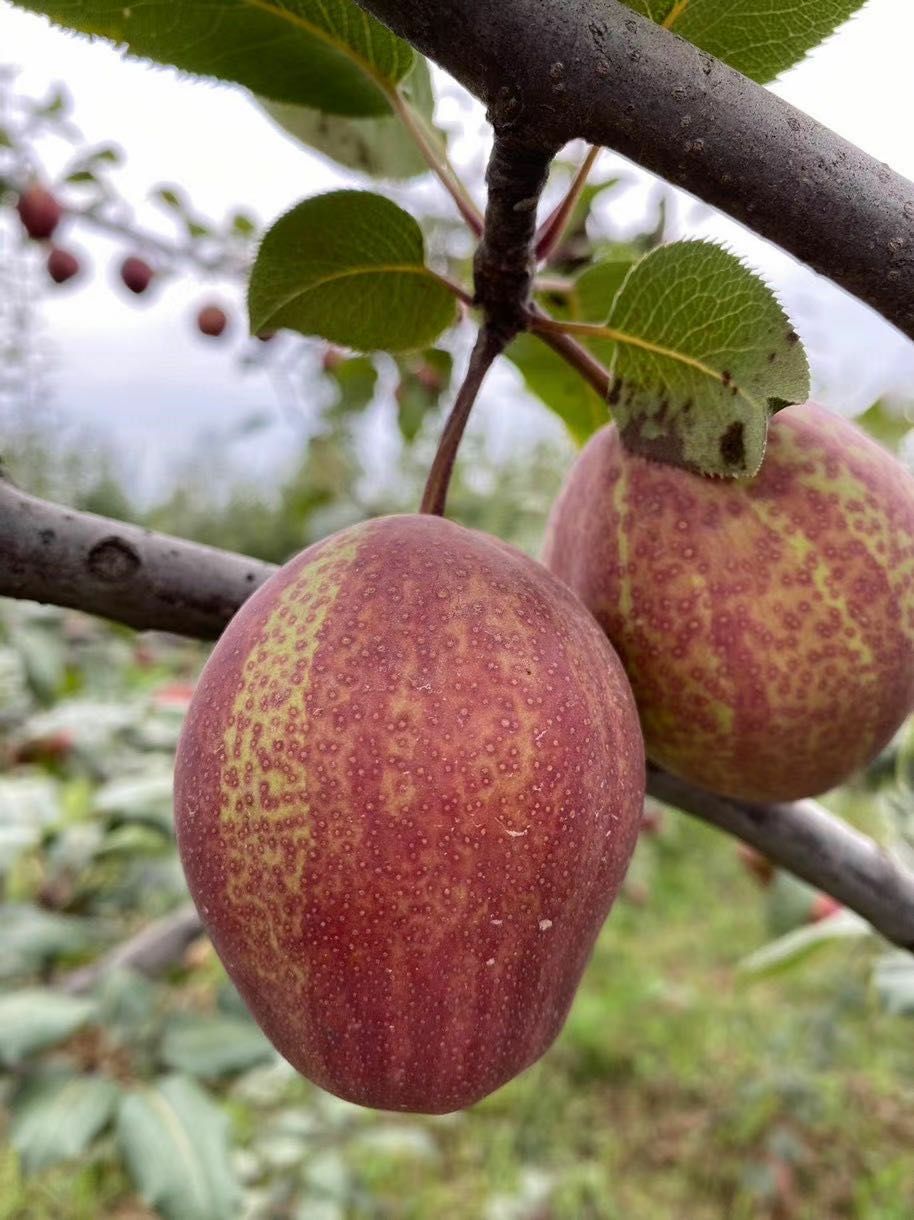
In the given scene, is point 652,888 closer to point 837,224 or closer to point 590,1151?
point 590,1151

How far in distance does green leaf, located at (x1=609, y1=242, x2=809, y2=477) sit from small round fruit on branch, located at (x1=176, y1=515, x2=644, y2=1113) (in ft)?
0.42

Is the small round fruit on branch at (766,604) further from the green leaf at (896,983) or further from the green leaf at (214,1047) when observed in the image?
the green leaf at (214,1047)

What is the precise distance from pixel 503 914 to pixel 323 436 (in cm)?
215

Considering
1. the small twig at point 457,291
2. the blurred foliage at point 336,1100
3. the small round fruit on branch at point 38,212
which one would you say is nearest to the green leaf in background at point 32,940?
the blurred foliage at point 336,1100

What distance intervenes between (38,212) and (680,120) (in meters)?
2.12

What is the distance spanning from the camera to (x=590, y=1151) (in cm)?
248

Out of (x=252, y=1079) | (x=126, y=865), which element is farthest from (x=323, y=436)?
(x=252, y=1079)

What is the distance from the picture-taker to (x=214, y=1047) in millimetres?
1262

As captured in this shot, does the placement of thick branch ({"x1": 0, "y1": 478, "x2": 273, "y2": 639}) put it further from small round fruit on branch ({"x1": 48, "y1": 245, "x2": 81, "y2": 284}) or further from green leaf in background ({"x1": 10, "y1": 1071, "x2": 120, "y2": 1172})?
small round fruit on branch ({"x1": 48, "y1": 245, "x2": 81, "y2": 284})

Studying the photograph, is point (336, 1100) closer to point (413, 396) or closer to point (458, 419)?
point (413, 396)

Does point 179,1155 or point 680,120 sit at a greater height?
point 680,120

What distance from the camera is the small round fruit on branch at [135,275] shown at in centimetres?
243

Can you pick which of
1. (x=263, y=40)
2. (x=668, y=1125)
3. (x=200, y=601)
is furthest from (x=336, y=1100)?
(x=263, y=40)

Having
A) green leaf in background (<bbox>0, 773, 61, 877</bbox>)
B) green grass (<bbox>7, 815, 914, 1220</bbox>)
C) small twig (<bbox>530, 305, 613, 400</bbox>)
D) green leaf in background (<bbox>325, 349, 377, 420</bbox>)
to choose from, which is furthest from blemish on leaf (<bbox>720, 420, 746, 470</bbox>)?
green grass (<bbox>7, 815, 914, 1220</bbox>)
